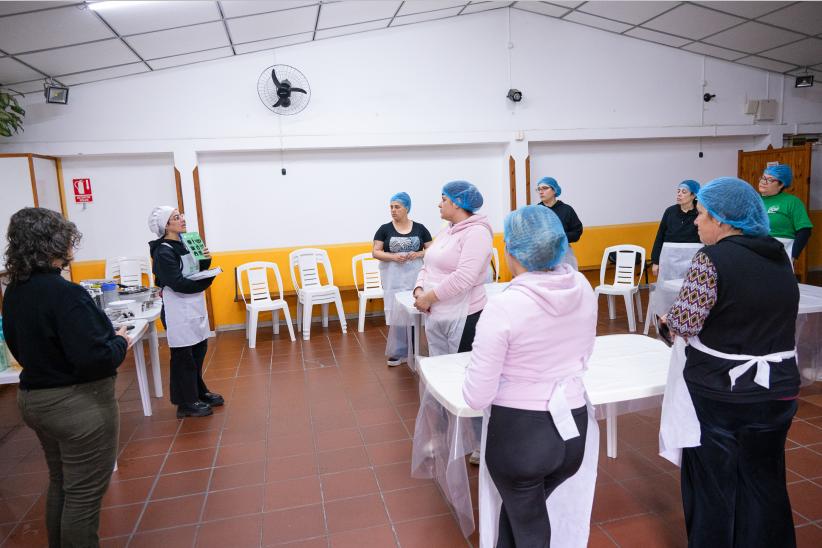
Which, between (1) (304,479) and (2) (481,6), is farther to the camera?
(2) (481,6)

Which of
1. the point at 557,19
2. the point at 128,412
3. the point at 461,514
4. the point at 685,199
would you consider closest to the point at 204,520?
the point at 461,514

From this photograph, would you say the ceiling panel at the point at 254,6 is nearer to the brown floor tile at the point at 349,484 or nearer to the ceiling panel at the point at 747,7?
the brown floor tile at the point at 349,484

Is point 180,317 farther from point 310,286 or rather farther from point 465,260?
point 310,286

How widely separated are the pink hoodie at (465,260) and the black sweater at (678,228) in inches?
94.4

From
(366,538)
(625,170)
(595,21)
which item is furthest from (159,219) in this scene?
(625,170)

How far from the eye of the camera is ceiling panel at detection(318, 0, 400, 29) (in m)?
5.09

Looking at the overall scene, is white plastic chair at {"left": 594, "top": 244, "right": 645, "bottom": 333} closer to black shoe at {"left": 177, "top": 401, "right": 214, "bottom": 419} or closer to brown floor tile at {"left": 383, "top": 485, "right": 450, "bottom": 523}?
brown floor tile at {"left": 383, "top": 485, "right": 450, "bottom": 523}

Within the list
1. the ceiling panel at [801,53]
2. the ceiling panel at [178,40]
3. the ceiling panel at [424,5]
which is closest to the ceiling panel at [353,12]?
the ceiling panel at [424,5]

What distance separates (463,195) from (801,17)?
536 centimetres

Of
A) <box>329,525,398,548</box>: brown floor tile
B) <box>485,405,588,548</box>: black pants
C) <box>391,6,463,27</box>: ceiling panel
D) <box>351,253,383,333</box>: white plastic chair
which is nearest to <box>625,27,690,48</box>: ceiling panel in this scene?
<box>391,6,463,27</box>: ceiling panel

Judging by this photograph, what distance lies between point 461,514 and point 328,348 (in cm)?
332

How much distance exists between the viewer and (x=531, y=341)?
1.50m

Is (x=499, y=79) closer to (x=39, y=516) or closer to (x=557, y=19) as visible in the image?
(x=557, y=19)

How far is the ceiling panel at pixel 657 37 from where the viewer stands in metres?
6.68
